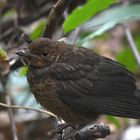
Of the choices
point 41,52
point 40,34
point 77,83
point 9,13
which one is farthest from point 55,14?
point 9,13

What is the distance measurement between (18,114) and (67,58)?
2782 mm

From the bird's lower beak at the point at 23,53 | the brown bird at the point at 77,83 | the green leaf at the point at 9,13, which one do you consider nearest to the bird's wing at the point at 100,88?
the brown bird at the point at 77,83

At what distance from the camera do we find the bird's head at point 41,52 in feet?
16.0

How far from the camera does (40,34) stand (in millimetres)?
5637

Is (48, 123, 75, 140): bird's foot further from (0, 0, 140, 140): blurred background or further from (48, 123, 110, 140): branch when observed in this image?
(0, 0, 140, 140): blurred background

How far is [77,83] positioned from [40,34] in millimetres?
829

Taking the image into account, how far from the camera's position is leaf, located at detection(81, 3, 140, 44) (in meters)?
5.24

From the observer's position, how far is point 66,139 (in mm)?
4648

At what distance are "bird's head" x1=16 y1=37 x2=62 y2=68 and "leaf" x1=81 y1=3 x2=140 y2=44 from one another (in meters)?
0.38

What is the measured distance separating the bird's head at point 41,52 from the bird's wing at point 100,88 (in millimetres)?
116

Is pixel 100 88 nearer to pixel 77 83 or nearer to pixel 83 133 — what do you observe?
pixel 77 83

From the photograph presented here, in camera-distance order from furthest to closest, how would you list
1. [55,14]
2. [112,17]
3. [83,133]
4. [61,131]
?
[112,17] < [61,131] < [55,14] < [83,133]

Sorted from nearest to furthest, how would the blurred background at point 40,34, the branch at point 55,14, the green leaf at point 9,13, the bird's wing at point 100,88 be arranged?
the branch at point 55,14 → the bird's wing at point 100,88 → the blurred background at point 40,34 → the green leaf at point 9,13

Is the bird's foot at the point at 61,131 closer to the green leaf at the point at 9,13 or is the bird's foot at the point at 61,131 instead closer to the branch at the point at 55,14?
the branch at the point at 55,14
